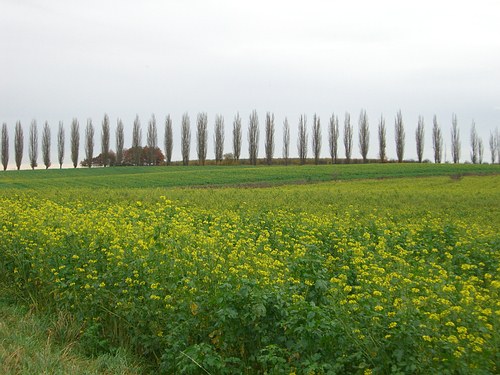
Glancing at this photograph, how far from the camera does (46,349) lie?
18.8 ft

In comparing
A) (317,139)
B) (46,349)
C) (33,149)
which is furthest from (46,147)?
(46,349)

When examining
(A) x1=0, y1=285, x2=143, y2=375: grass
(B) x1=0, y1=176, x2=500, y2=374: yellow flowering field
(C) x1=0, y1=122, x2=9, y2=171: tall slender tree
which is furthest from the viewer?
(C) x1=0, y1=122, x2=9, y2=171: tall slender tree

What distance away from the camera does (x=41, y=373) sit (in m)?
5.00

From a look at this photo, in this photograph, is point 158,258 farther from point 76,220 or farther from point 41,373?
point 76,220

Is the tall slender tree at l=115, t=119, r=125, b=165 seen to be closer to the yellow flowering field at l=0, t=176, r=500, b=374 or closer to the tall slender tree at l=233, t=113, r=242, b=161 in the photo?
the tall slender tree at l=233, t=113, r=242, b=161

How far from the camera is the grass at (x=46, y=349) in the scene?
525cm

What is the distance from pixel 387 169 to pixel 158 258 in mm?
45691

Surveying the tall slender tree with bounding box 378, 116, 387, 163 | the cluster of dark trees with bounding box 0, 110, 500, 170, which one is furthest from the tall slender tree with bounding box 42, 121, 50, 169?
the tall slender tree with bounding box 378, 116, 387, 163

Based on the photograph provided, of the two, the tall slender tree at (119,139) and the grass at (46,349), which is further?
the tall slender tree at (119,139)

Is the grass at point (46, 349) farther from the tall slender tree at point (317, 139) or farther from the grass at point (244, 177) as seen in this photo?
the tall slender tree at point (317, 139)

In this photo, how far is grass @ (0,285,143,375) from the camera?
525cm

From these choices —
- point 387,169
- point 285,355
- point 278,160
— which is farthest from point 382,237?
point 278,160

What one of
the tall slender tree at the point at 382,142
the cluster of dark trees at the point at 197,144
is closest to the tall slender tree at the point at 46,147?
the cluster of dark trees at the point at 197,144

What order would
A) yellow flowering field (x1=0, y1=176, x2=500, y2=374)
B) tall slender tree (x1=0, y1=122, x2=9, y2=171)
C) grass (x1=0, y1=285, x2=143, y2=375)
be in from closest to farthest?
1. yellow flowering field (x1=0, y1=176, x2=500, y2=374)
2. grass (x1=0, y1=285, x2=143, y2=375)
3. tall slender tree (x1=0, y1=122, x2=9, y2=171)
